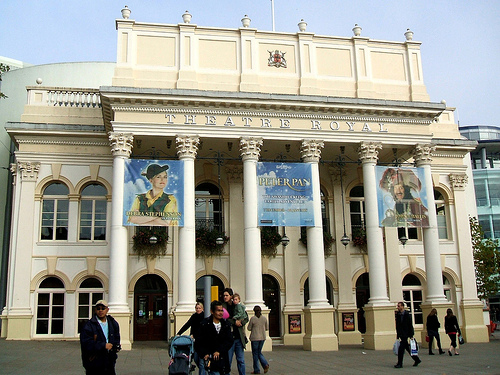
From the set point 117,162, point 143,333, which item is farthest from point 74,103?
point 143,333

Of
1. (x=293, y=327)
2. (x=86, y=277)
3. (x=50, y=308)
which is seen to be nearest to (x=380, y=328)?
(x=293, y=327)

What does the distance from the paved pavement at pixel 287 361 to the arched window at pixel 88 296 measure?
206 cm

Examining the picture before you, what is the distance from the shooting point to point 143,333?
23500 mm

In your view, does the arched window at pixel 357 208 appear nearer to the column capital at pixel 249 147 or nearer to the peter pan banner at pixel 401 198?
the peter pan banner at pixel 401 198

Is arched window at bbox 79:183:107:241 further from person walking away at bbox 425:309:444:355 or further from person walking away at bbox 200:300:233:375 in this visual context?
person walking away at bbox 200:300:233:375

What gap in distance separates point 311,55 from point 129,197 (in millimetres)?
9428

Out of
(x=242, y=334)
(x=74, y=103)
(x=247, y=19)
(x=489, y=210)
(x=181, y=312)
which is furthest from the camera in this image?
(x=489, y=210)

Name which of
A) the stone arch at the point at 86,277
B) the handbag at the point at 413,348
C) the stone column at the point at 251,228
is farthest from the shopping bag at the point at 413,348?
the stone arch at the point at 86,277

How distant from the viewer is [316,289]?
20.9 meters

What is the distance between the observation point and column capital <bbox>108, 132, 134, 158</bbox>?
20.5m

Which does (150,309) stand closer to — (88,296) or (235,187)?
(88,296)

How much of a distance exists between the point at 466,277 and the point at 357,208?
5.85m

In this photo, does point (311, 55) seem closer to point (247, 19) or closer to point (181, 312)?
point (247, 19)

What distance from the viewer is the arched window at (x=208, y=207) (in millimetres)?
24812
